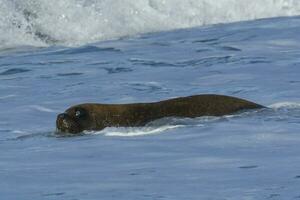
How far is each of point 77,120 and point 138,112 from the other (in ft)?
1.39

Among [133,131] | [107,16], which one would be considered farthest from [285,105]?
[107,16]

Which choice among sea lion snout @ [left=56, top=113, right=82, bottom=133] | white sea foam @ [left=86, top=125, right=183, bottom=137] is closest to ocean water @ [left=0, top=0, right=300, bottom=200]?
white sea foam @ [left=86, top=125, right=183, bottom=137]

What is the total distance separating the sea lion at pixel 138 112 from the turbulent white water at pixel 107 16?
808 centimetres

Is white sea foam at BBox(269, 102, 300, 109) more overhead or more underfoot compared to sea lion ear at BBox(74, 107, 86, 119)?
more underfoot

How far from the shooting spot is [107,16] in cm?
1789

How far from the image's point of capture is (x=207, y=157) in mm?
5648

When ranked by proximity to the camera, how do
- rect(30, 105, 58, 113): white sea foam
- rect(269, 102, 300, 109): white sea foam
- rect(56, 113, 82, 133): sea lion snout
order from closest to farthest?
rect(56, 113, 82, 133): sea lion snout → rect(269, 102, 300, 109): white sea foam → rect(30, 105, 58, 113): white sea foam

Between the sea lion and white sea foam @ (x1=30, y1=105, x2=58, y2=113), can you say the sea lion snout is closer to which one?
the sea lion

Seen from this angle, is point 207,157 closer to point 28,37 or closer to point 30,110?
point 30,110

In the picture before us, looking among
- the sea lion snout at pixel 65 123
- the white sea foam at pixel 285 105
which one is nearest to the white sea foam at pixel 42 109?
the sea lion snout at pixel 65 123

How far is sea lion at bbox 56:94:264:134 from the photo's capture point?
7047 mm

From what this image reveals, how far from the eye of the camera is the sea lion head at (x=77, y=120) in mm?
6922

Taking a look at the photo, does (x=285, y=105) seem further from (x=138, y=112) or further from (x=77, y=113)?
(x=77, y=113)

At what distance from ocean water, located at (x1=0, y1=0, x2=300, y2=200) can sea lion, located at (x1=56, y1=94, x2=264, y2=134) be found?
8cm
